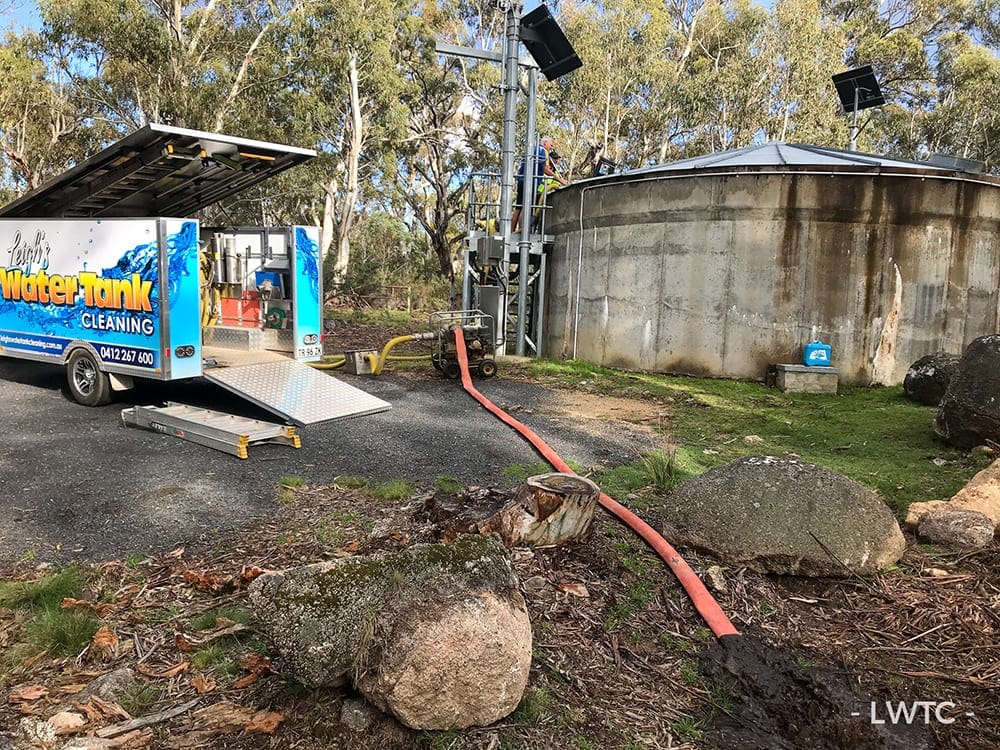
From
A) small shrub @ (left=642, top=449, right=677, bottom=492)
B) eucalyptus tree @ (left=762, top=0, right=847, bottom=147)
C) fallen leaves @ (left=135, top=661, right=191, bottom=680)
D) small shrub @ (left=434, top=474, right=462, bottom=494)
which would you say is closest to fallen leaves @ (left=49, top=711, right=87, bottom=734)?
fallen leaves @ (left=135, top=661, right=191, bottom=680)

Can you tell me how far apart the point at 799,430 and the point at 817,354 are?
353 centimetres

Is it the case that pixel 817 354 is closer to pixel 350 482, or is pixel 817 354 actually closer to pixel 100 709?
pixel 350 482

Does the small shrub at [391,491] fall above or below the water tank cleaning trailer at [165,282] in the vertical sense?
below

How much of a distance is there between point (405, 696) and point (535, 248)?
13.0 metres

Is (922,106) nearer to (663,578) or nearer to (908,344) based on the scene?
(908,344)

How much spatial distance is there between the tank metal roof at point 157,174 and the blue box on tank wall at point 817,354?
28.1 ft

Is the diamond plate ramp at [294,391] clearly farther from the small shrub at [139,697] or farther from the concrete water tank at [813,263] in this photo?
the concrete water tank at [813,263]

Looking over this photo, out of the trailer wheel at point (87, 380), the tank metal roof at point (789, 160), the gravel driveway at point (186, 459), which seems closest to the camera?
the gravel driveway at point (186, 459)

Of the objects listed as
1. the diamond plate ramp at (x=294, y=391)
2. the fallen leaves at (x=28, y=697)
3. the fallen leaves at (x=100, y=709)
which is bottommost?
the fallen leaves at (x=28, y=697)

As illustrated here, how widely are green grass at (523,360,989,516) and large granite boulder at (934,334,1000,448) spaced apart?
0.81ft

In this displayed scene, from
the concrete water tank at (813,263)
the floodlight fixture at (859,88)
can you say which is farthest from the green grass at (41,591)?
the floodlight fixture at (859,88)

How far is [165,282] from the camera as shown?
7801mm

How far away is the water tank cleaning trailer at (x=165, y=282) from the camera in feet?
26.3

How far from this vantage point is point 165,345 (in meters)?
7.92
